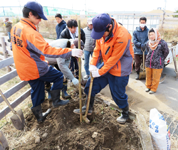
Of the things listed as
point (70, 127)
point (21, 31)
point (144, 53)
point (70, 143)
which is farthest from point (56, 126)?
point (144, 53)

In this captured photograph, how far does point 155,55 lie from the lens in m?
3.49

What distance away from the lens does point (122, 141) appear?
6.95ft

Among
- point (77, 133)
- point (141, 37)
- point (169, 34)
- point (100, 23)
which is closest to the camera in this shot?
point (100, 23)

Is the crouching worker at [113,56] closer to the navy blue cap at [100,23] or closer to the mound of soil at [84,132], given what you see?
the navy blue cap at [100,23]

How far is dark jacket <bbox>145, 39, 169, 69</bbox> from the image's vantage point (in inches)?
132

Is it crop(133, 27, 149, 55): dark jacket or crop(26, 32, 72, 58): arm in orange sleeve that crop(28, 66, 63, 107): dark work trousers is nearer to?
crop(26, 32, 72, 58): arm in orange sleeve

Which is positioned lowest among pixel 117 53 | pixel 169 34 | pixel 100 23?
pixel 169 34

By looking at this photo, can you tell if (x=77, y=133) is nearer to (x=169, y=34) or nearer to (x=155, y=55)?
(x=155, y=55)

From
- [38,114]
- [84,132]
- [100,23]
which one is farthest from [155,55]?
[38,114]

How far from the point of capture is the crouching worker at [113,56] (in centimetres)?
190

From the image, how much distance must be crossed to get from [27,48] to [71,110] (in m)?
1.51

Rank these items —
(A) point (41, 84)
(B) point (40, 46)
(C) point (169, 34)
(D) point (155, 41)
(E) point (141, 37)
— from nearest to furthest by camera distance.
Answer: (B) point (40, 46) → (A) point (41, 84) → (D) point (155, 41) → (E) point (141, 37) → (C) point (169, 34)

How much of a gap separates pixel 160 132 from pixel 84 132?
3.82 feet

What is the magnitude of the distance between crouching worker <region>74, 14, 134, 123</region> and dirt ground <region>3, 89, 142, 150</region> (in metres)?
0.20
